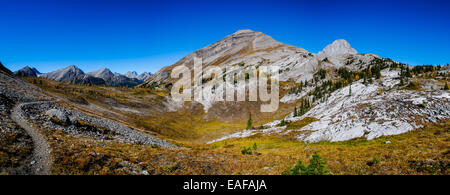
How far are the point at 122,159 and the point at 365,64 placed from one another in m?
255

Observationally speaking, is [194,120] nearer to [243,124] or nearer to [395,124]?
[243,124]

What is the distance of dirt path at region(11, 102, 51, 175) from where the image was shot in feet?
40.7

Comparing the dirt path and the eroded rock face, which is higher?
the eroded rock face

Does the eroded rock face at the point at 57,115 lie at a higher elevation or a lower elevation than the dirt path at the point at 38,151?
higher

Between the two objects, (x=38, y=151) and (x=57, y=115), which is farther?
(x=57, y=115)

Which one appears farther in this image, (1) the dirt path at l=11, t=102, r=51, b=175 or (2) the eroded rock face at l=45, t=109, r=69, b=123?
(2) the eroded rock face at l=45, t=109, r=69, b=123

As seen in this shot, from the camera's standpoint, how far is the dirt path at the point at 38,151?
12.4m

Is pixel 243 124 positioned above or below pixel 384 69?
below

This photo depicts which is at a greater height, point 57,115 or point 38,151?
point 57,115

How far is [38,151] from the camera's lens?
49.1 feet

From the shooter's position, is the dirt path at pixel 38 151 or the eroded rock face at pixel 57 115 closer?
the dirt path at pixel 38 151
